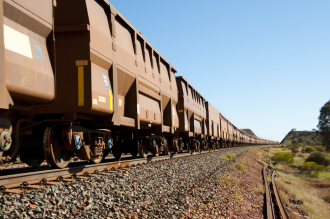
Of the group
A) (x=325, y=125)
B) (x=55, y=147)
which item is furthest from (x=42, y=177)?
(x=325, y=125)

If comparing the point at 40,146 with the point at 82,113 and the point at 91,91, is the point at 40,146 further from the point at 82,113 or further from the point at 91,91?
the point at 91,91

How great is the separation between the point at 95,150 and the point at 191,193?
2.62m

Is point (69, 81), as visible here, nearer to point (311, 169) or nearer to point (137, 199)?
point (137, 199)

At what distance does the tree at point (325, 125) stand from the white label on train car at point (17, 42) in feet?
241

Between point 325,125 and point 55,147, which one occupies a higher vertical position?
point 325,125

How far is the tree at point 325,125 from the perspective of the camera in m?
65.8

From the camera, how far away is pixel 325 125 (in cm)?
6875

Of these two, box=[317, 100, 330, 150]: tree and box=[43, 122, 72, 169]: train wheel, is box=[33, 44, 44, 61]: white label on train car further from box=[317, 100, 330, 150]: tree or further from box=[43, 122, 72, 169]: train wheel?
box=[317, 100, 330, 150]: tree

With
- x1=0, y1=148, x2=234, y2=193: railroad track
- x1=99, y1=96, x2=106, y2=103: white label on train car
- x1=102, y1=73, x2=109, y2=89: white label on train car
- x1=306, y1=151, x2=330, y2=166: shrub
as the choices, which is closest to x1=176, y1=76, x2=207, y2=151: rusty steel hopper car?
x1=0, y1=148, x2=234, y2=193: railroad track

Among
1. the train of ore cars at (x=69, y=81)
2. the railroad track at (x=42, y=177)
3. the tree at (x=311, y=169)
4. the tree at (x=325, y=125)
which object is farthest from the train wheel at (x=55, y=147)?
the tree at (x=325, y=125)

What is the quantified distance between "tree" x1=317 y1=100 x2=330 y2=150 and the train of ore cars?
6979 centimetres

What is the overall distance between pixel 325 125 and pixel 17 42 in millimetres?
79536

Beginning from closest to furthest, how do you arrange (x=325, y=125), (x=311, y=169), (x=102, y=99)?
(x=102, y=99) < (x=311, y=169) < (x=325, y=125)

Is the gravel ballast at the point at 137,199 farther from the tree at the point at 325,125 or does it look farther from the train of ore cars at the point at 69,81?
the tree at the point at 325,125
